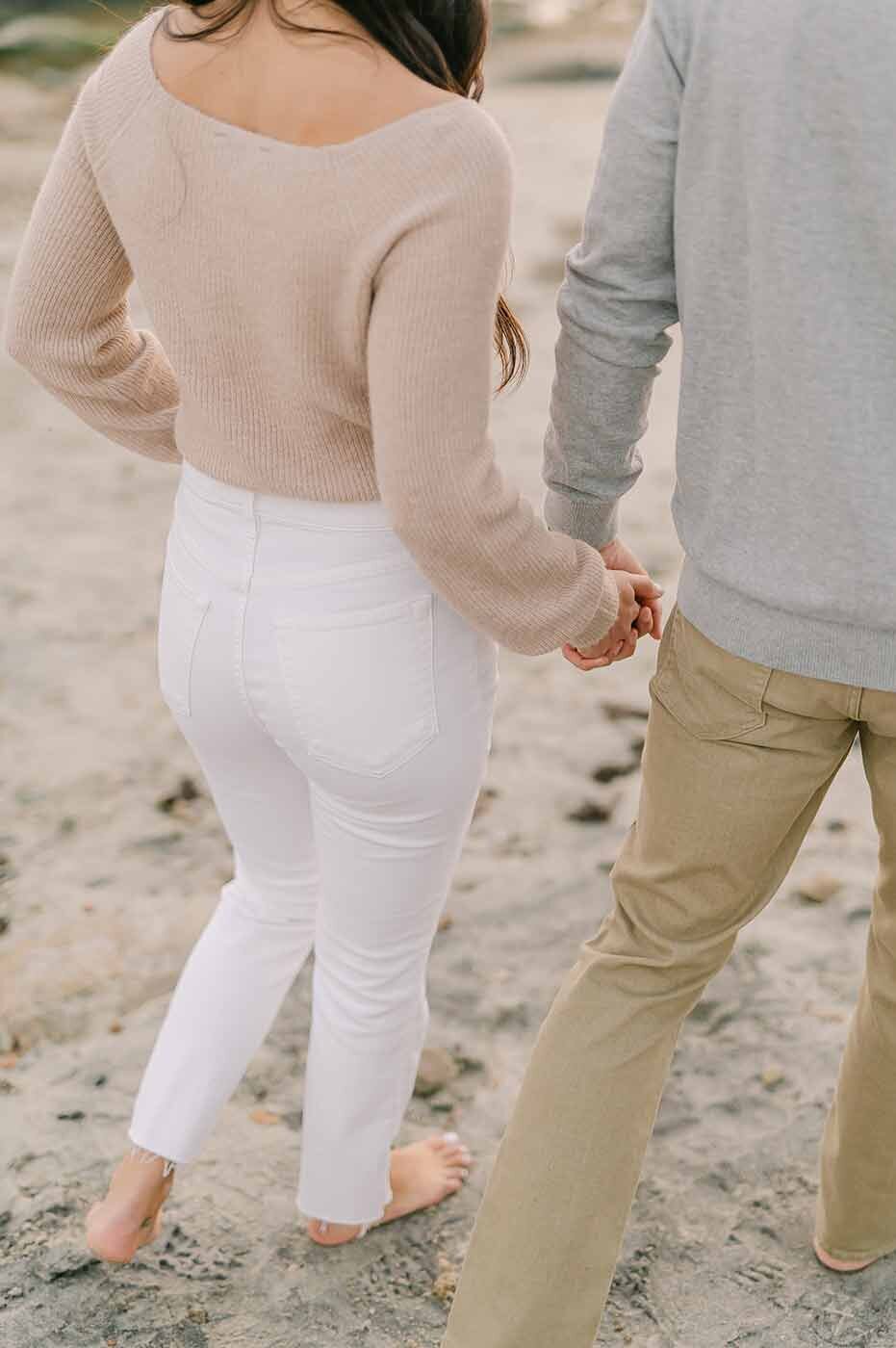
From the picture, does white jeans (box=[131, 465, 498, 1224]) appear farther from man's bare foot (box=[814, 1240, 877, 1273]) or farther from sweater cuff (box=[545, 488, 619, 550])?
man's bare foot (box=[814, 1240, 877, 1273])

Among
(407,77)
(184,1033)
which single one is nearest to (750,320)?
(407,77)

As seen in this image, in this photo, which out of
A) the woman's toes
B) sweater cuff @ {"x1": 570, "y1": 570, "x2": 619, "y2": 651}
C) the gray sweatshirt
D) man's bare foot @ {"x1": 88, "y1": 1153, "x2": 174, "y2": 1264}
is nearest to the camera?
the gray sweatshirt

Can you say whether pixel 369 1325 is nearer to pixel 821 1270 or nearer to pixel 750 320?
pixel 821 1270

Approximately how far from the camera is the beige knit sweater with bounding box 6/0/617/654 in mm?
1300

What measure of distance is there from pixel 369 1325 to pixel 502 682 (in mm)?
1743

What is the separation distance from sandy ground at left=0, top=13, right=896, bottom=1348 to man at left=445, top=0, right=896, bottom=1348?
0.51ft

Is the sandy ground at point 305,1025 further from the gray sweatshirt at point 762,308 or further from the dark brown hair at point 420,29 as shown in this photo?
the dark brown hair at point 420,29

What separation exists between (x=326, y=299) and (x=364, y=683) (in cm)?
39

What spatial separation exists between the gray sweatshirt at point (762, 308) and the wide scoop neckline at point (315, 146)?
0.64 feet

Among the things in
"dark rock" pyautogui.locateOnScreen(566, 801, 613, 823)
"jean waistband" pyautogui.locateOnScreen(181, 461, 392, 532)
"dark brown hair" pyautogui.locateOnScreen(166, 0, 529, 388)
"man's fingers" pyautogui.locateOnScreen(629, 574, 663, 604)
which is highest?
"dark brown hair" pyautogui.locateOnScreen(166, 0, 529, 388)

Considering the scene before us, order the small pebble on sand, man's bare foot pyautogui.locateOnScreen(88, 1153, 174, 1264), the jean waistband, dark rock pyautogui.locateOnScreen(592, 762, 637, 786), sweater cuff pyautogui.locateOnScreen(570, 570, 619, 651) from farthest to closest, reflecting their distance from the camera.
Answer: dark rock pyautogui.locateOnScreen(592, 762, 637, 786), the small pebble on sand, man's bare foot pyautogui.locateOnScreen(88, 1153, 174, 1264), sweater cuff pyautogui.locateOnScreen(570, 570, 619, 651), the jean waistband

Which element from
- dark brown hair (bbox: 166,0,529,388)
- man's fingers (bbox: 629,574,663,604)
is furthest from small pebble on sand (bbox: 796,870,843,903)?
dark brown hair (bbox: 166,0,529,388)

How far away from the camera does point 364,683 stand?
1556mm

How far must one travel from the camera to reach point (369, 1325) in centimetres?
197
